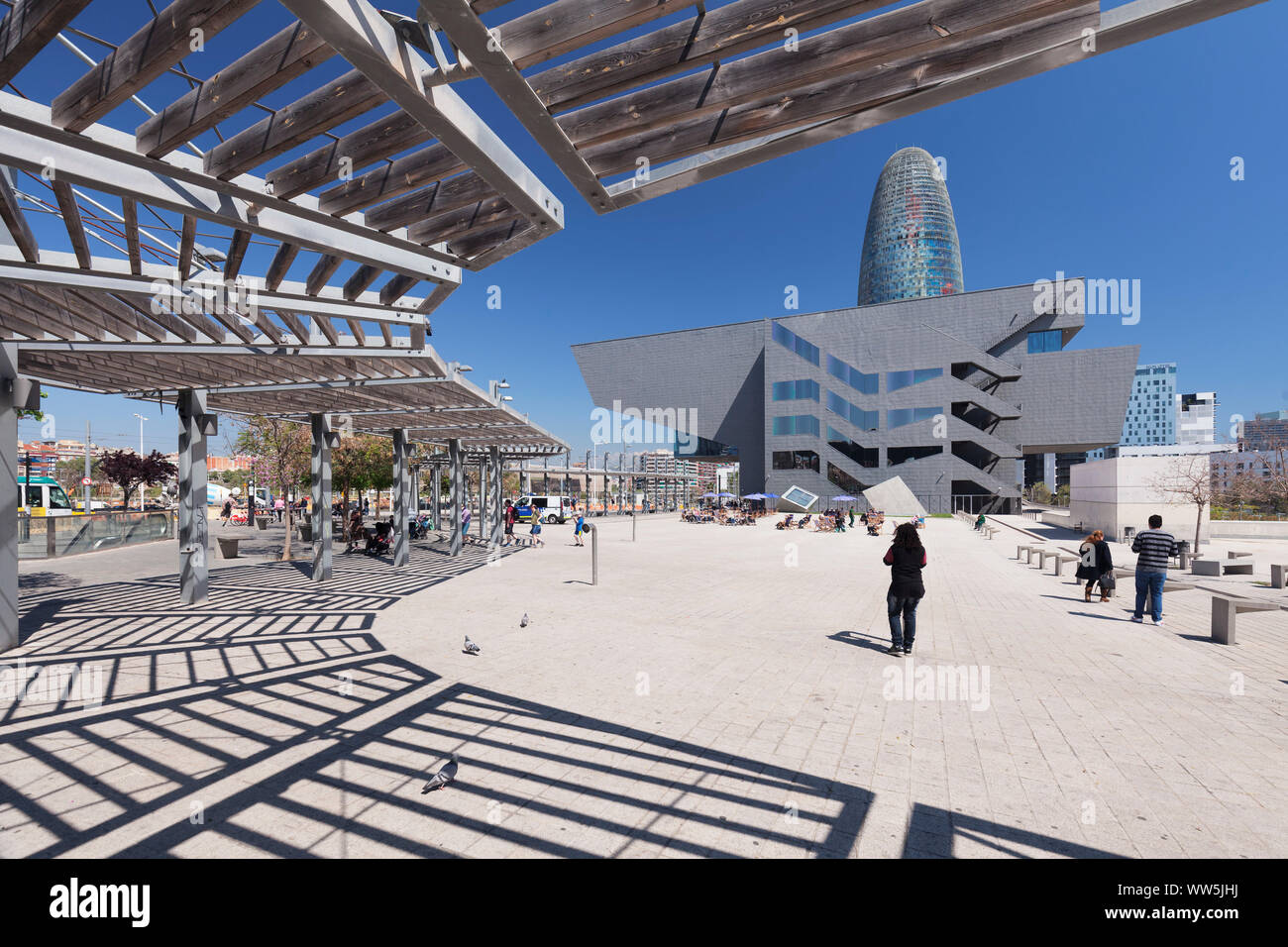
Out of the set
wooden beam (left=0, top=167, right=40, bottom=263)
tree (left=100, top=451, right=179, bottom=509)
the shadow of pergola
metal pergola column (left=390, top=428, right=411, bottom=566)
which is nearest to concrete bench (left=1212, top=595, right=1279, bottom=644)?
the shadow of pergola

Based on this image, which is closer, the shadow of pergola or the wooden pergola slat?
the wooden pergola slat

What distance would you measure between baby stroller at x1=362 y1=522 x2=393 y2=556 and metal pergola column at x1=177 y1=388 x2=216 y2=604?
23.0 ft

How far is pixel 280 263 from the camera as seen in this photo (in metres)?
4.09

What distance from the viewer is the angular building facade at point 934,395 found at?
153 feet

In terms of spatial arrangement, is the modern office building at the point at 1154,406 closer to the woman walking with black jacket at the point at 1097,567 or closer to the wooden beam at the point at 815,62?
the woman walking with black jacket at the point at 1097,567

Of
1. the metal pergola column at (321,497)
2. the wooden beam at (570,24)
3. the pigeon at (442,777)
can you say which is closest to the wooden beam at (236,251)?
the wooden beam at (570,24)

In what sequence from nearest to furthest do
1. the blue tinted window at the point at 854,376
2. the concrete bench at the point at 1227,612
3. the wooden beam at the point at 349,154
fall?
the wooden beam at the point at 349,154, the concrete bench at the point at 1227,612, the blue tinted window at the point at 854,376

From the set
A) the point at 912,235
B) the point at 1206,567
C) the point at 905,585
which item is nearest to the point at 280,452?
the point at 905,585

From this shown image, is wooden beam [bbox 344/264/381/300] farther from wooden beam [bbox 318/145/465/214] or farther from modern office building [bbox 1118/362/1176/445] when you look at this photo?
modern office building [bbox 1118/362/1176/445]

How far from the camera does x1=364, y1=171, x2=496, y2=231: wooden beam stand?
113 inches

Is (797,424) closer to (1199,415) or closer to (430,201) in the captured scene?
(430,201)

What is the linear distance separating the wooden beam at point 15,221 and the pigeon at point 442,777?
461 cm

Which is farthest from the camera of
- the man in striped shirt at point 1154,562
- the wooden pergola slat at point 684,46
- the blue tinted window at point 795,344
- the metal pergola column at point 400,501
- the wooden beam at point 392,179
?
the blue tinted window at point 795,344

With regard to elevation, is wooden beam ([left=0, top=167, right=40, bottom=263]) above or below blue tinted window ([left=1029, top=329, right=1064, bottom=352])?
below
